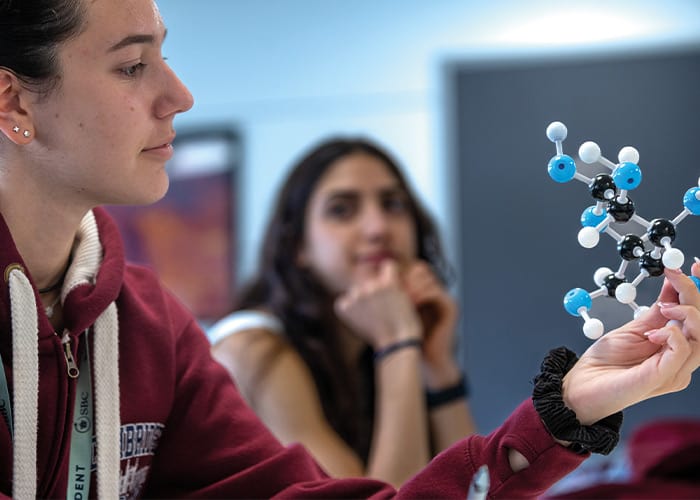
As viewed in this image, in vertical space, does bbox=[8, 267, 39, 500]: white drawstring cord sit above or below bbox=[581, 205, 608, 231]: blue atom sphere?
below

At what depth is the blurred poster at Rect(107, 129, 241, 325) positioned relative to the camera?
2.93 metres

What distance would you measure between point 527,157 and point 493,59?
0.36 metres

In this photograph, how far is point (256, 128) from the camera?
290cm

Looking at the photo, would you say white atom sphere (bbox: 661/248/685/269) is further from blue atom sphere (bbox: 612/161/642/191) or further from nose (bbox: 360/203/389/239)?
nose (bbox: 360/203/389/239)

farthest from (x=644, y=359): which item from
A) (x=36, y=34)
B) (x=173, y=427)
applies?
(x=36, y=34)

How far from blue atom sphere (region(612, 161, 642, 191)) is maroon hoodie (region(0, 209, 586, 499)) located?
0.69ft

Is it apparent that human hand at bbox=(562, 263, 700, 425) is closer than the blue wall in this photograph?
Yes

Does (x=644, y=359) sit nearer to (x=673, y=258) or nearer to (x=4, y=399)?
(x=673, y=258)

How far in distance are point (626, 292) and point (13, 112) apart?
61cm

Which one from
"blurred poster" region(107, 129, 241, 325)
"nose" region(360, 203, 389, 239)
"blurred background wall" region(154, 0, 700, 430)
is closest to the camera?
"nose" region(360, 203, 389, 239)

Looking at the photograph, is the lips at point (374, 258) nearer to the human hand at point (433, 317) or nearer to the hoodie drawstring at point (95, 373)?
the human hand at point (433, 317)

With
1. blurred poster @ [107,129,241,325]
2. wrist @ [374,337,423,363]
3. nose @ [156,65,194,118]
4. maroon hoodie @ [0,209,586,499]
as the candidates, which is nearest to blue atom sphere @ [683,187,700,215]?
maroon hoodie @ [0,209,586,499]

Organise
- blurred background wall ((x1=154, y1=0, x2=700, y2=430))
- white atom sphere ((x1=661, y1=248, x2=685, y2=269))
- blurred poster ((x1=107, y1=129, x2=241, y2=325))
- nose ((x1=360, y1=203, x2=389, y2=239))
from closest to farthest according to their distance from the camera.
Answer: white atom sphere ((x1=661, y1=248, x2=685, y2=269)), nose ((x1=360, y1=203, x2=389, y2=239)), blurred background wall ((x1=154, y1=0, x2=700, y2=430)), blurred poster ((x1=107, y1=129, x2=241, y2=325))

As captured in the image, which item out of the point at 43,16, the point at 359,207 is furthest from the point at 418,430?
the point at 43,16
